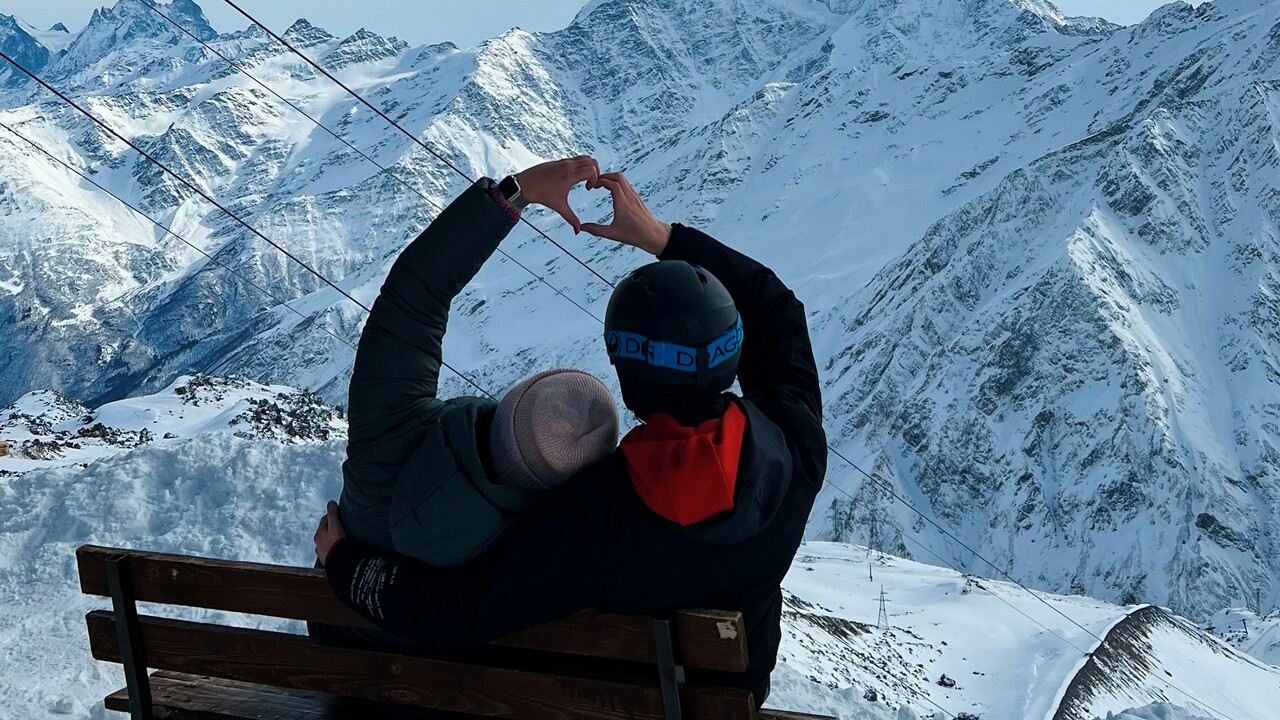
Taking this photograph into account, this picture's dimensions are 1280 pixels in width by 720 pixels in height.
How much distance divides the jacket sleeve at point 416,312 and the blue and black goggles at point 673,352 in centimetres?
49

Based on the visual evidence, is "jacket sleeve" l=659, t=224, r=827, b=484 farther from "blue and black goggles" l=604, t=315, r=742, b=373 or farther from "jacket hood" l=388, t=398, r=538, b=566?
"jacket hood" l=388, t=398, r=538, b=566

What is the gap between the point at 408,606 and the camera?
3256 millimetres

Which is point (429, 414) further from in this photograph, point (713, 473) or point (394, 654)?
point (713, 473)

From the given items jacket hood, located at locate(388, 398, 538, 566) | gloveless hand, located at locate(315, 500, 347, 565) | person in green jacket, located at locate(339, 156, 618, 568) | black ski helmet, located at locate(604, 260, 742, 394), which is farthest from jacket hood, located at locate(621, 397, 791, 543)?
gloveless hand, located at locate(315, 500, 347, 565)

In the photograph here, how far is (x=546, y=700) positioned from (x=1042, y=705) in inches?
900

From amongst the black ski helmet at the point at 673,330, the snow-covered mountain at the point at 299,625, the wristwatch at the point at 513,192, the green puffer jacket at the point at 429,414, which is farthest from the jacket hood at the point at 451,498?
the snow-covered mountain at the point at 299,625

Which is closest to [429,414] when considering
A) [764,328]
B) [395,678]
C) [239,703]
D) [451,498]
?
[451,498]

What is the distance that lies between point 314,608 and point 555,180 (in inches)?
66.6

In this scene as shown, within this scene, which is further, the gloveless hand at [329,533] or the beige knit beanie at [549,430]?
the gloveless hand at [329,533]

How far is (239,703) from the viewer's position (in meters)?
4.20

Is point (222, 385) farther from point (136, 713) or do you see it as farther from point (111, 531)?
point (136, 713)

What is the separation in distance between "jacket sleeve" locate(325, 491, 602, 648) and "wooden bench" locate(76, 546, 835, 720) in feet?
0.75

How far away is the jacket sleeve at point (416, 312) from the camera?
3199 millimetres

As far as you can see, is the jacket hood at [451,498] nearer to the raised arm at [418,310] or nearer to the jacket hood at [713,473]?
the raised arm at [418,310]
